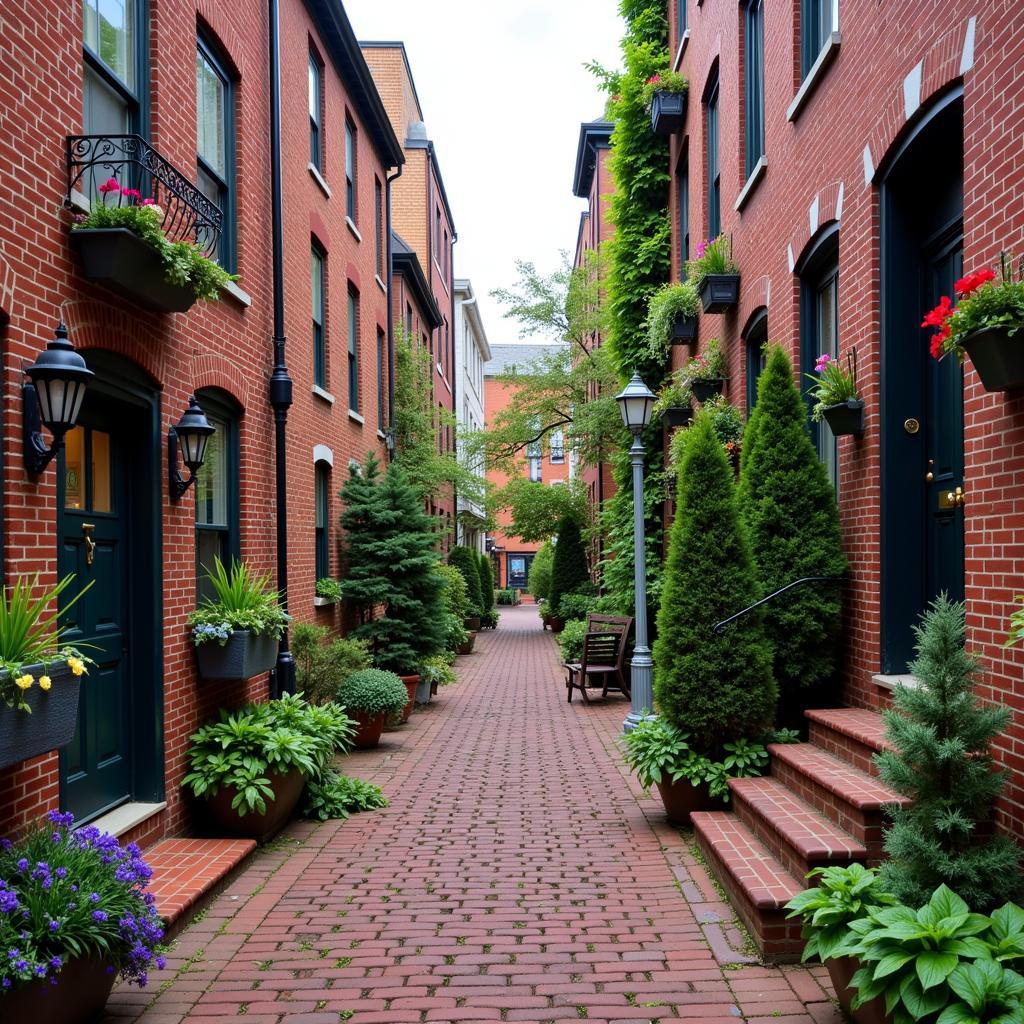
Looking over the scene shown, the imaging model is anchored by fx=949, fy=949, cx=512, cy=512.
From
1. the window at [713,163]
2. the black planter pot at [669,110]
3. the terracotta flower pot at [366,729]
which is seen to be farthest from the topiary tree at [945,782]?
the black planter pot at [669,110]

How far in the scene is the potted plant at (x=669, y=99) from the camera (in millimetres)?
12828

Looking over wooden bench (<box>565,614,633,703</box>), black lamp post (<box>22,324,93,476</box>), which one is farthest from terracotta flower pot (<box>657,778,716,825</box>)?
wooden bench (<box>565,614,633,703</box>)

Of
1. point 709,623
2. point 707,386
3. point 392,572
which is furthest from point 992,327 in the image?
point 392,572

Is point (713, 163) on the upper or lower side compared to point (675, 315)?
upper

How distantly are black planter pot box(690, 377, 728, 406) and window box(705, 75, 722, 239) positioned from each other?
219 centimetres

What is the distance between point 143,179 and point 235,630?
10.1ft

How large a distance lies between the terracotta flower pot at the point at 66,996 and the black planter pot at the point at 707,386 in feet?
27.0

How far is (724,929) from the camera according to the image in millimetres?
4855

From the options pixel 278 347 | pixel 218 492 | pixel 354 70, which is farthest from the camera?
pixel 354 70

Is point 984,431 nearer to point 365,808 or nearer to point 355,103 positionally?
point 365,808

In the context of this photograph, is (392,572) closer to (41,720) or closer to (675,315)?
(675,315)

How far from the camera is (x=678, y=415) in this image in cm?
1177

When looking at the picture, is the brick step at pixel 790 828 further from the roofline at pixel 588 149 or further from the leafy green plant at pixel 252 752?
the roofline at pixel 588 149

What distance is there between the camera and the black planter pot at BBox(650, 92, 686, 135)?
12.9 m
